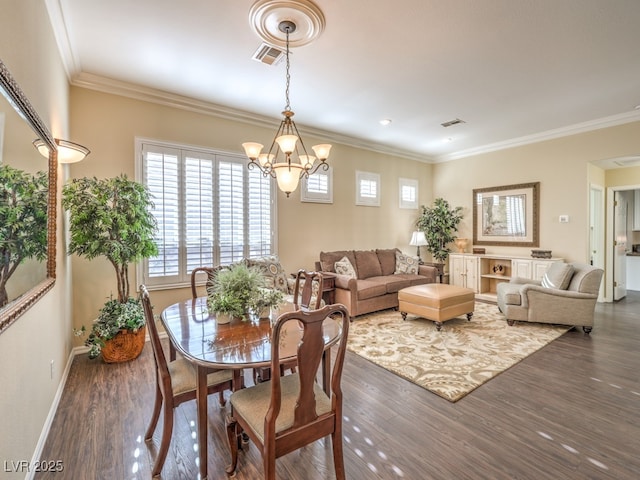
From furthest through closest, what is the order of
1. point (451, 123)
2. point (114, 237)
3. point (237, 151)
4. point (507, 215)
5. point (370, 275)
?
point (507, 215) → point (370, 275) → point (451, 123) → point (237, 151) → point (114, 237)

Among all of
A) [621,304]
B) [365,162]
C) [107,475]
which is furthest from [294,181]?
[621,304]

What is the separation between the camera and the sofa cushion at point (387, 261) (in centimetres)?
594

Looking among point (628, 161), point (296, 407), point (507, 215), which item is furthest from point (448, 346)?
point (628, 161)

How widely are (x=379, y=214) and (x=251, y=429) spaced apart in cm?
548

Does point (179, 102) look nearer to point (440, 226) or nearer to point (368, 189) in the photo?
point (368, 189)

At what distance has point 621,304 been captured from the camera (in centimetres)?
558

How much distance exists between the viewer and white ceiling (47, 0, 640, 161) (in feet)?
8.19

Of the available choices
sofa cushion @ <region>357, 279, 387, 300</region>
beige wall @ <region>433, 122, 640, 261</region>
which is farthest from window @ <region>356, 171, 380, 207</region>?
beige wall @ <region>433, 122, 640, 261</region>

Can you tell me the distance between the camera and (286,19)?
96.9 inches

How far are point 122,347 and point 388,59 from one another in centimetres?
414

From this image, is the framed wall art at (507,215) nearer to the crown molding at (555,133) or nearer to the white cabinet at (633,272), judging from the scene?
the crown molding at (555,133)

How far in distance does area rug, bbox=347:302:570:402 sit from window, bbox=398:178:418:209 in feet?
9.81

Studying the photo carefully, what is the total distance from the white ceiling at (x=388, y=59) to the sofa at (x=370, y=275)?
2341 mm

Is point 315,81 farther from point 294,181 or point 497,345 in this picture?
point 497,345
